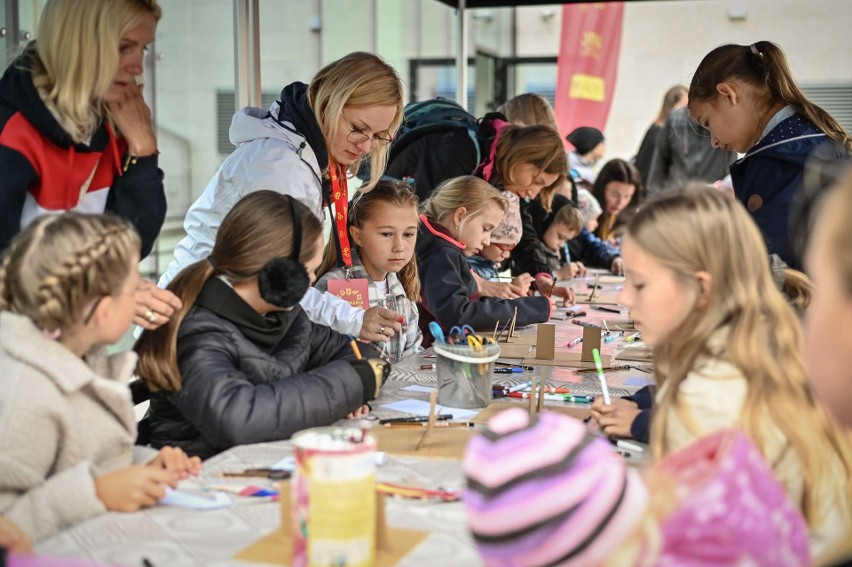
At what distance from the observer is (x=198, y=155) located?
4.44 meters

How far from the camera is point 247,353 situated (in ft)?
6.29

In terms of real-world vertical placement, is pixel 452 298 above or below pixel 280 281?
below

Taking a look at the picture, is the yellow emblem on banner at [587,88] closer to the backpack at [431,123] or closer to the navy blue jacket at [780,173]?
the backpack at [431,123]

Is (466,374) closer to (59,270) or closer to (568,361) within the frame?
(568,361)

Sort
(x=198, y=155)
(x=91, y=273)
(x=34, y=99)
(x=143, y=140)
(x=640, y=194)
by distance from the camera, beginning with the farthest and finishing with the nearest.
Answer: (x=640, y=194) < (x=198, y=155) < (x=143, y=140) < (x=34, y=99) < (x=91, y=273)

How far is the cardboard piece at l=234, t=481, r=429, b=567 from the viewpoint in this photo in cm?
121

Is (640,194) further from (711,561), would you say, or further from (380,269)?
(711,561)

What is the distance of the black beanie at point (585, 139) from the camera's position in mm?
7113

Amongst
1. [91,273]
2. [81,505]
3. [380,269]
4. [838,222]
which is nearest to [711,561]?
[838,222]

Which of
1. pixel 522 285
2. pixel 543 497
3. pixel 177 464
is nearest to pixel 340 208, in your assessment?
pixel 522 285

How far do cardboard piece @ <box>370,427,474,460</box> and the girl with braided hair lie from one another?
346 mm

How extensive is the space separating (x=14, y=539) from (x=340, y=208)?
171cm

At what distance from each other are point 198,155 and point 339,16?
1.37m

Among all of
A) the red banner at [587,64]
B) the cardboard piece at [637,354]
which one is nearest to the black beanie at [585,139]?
the red banner at [587,64]
